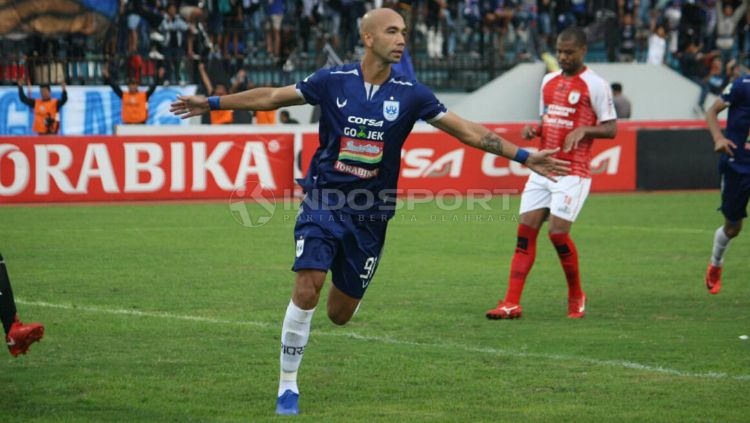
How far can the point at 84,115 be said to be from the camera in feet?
88.1

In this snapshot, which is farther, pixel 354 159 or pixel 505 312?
pixel 505 312

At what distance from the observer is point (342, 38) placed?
1188 inches

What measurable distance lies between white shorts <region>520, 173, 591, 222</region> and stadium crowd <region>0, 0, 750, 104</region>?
1493 cm

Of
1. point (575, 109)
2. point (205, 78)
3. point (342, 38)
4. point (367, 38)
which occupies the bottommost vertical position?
point (205, 78)

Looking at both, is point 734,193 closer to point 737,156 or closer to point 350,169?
point 737,156

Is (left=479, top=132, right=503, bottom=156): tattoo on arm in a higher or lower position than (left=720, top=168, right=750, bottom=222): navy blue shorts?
higher

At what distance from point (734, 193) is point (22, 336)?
289 inches

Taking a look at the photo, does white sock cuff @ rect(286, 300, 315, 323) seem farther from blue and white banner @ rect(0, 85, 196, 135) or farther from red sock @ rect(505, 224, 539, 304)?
blue and white banner @ rect(0, 85, 196, 135)

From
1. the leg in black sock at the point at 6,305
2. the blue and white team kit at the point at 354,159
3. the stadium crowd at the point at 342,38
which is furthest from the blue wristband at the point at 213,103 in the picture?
the stadium crowd at the point at 342,38

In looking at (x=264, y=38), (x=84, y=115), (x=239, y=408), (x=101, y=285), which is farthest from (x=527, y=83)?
(x=239, y=408)

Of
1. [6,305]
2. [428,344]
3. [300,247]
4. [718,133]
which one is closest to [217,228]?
[718,133]

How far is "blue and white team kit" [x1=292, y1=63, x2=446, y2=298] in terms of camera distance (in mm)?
7398

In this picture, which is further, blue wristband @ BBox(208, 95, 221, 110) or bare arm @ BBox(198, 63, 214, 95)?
bare arm @ BBox(198, 63, 214, 95)

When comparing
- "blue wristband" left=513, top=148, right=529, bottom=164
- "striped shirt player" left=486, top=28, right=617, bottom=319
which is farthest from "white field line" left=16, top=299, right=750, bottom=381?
"blue wristband" left=513, top=148, right=529, bottom=164
